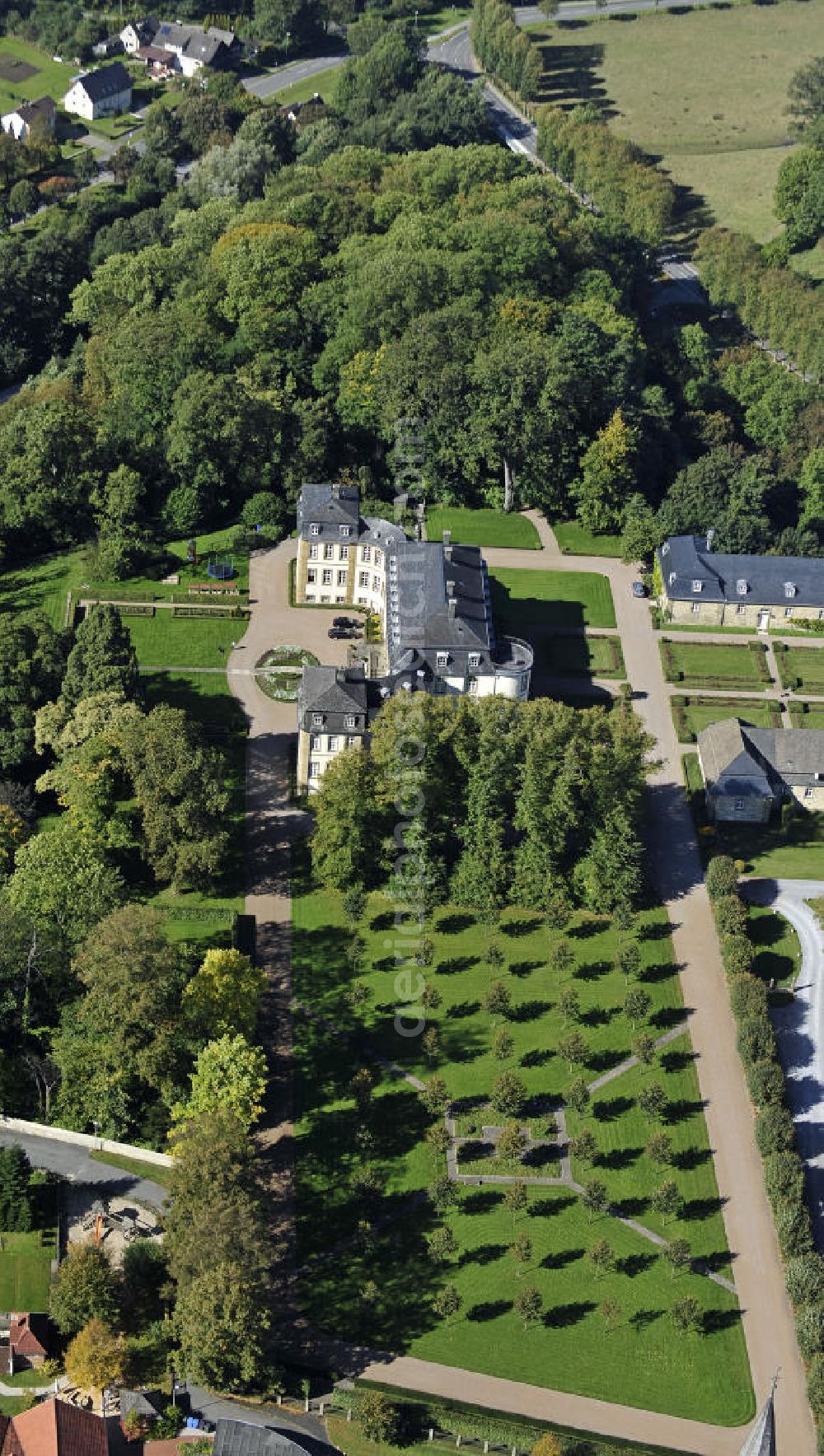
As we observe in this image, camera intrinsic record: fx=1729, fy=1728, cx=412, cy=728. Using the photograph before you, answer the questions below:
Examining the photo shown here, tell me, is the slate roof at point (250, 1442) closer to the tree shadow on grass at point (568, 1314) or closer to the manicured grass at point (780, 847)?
→ the tree shadow on grass at point (568, 1314)

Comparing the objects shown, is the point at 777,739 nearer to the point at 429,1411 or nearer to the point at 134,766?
the point at 134,766

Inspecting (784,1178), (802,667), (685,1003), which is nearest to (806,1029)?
(685,1003)

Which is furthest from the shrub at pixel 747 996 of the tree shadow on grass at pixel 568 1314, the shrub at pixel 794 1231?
the tree shadow on grass at pixel 568 1314

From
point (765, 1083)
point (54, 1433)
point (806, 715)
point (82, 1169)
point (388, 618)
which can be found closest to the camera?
point (54, 1433)

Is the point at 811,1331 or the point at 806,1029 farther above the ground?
the point at 806,1029

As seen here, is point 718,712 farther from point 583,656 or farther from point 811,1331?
point 811,1331

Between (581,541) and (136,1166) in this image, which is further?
(581,541)

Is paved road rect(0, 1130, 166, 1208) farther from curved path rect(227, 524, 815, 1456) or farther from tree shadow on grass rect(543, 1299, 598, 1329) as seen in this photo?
tree shadow on grass rect(543, 1299, 598, 1329)

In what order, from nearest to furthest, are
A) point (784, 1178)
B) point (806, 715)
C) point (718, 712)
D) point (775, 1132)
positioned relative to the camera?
point (784, 1178) → point (775, 1132) → point (718, 712) → point (806, 715)
